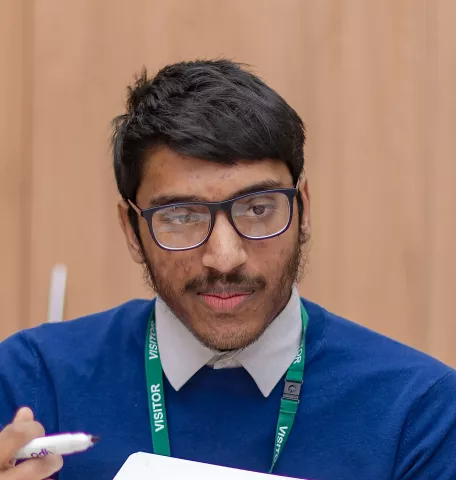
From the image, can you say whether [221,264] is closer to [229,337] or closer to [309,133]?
[229,337]

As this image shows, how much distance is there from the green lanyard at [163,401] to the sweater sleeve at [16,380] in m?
0.17

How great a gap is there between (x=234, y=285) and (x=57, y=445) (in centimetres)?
29

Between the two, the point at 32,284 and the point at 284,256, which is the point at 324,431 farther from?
the point at 32,284

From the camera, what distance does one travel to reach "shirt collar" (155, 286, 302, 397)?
89 centimetres

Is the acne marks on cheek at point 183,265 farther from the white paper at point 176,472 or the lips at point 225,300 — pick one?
the white paper at point 176,472

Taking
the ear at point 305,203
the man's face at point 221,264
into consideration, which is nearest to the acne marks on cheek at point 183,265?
the man's face at point 221,264

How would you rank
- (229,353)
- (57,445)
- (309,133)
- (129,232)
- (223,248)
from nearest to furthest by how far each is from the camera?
(57,445), (223,248), (229,353), (129,232), (309,133)

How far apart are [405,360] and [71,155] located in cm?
81

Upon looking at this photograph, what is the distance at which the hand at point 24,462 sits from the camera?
685mm

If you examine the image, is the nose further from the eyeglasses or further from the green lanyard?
the green lanyard

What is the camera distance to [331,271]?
53.7 inches

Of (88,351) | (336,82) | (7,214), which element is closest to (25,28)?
(7,214)

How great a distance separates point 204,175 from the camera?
0.83 metres

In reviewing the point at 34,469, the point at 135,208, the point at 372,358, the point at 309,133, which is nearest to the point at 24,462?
the point at 34,469
